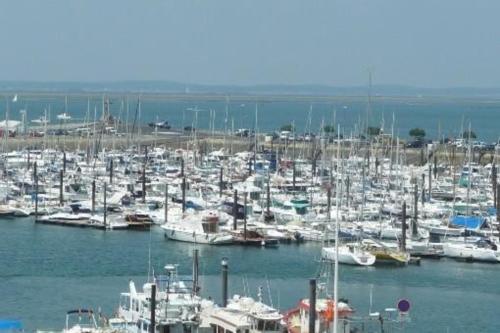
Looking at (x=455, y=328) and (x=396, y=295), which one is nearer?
(x=455, y=328)

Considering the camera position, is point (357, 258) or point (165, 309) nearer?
point (165, 309)

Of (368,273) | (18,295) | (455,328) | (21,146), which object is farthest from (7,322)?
(21,146)

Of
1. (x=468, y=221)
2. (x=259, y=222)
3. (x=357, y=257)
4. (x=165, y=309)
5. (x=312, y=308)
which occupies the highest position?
(x=312, y=308)

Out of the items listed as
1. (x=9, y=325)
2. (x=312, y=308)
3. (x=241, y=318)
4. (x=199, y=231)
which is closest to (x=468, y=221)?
(x=199, y=231)

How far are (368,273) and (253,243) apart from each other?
268 inches

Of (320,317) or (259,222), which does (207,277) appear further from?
(320,317)

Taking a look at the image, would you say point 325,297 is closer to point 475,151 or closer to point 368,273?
point 368,273

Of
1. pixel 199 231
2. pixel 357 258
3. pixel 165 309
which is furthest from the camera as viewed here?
pixel 199 231

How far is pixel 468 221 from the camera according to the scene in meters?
51.4

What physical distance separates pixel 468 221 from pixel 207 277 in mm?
14078

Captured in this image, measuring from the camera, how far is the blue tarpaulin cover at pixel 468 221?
50.9 m

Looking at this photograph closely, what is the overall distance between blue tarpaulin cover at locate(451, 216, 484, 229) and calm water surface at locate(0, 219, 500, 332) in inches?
168

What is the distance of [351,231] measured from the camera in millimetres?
49531

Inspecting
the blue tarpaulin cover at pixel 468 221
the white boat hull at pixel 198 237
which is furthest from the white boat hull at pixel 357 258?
the blue tarpaulin cover at pixel 468 221
